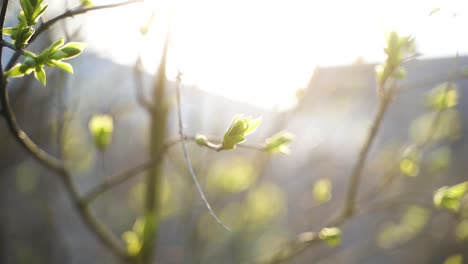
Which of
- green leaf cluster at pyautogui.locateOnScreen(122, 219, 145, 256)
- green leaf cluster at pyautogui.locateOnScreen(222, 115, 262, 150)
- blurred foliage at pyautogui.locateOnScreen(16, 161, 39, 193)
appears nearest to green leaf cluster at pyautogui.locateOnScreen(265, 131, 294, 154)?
green leaf cluster at pyautogui.locateOnScreen(222, 115, 262, 150)

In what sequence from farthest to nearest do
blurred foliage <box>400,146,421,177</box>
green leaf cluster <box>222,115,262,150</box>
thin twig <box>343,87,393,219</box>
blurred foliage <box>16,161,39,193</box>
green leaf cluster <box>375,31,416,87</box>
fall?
blurred foliage <box>16,161,39,193</box>, blurred foliage <box>400,146,421,177</box>, thin twig <box>343,87,393,219</box>, green leaf cluster <box>375,31,416,87</box>, green leaf cluster <box>222,115,262,150</box>

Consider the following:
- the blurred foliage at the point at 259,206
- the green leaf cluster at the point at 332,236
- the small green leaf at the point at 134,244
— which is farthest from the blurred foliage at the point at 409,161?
the blurred foliage at the point at 259,206

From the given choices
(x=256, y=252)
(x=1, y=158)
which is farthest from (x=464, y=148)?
(x=1, y=158)

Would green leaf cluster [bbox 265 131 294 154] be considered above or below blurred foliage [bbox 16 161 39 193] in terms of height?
above

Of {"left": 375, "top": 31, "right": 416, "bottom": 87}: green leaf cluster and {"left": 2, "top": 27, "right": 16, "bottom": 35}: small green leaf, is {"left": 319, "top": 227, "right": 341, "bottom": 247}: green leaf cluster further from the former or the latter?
{"left": 2, "top": 27, "right": 16, "bottom": 35}: small green leaf

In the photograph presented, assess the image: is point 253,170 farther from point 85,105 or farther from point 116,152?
point 116,152

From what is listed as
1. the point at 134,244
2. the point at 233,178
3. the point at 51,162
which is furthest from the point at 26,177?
the point at 51,162

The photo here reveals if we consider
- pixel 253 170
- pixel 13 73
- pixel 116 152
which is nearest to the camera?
pixel 13 73

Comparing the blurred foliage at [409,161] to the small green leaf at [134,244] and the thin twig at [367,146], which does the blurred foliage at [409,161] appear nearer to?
the thin twig at [367,146]

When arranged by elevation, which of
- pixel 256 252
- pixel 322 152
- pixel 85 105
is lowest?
pixel 256 252
